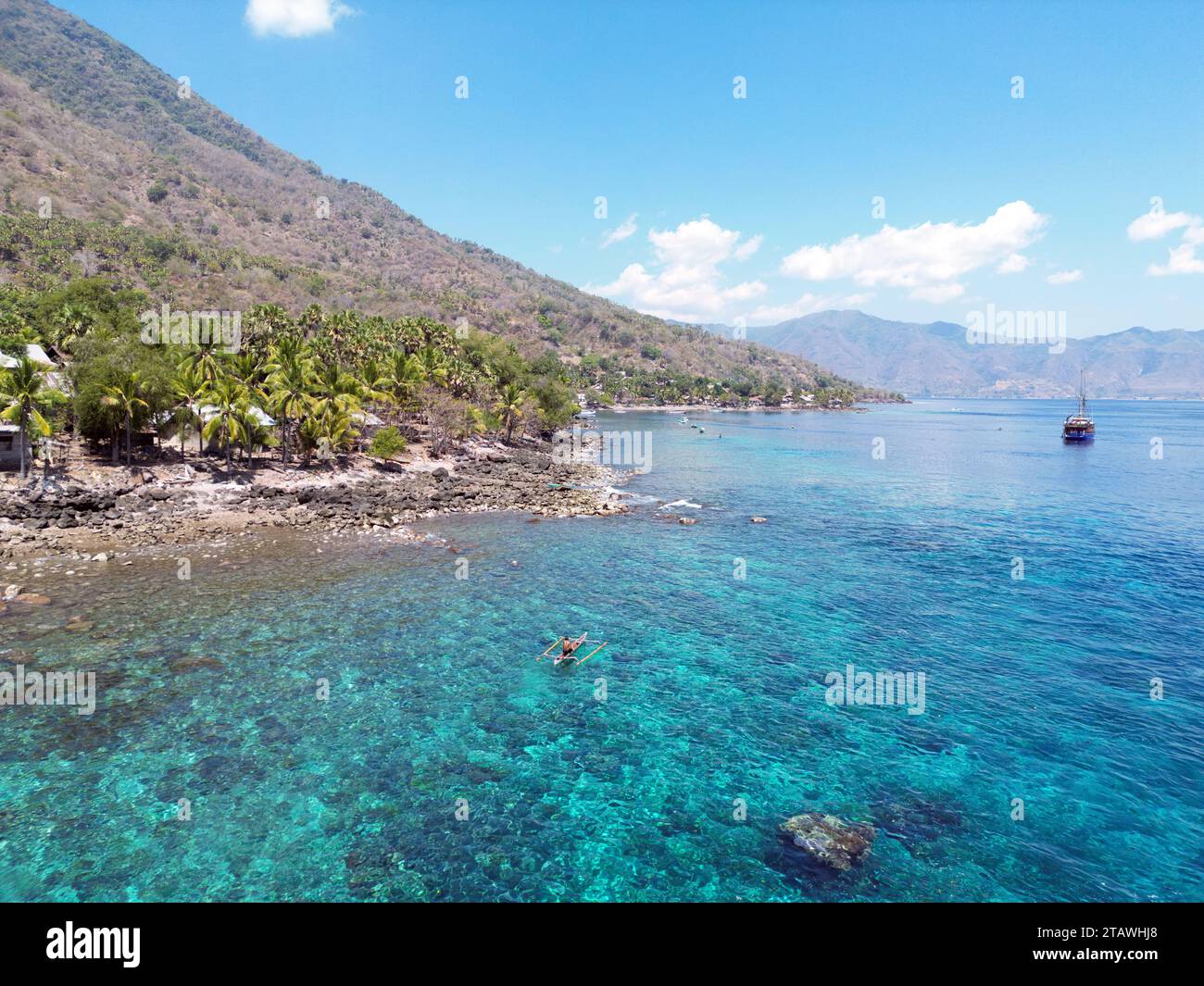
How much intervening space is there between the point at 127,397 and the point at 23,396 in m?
5.89

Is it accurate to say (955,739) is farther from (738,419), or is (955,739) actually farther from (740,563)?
(738,419)

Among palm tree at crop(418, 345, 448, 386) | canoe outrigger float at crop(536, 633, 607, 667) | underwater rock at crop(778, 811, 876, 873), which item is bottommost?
underwater rock at crop(778, 811, 876, 873)

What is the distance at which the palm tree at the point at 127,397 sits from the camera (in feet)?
147

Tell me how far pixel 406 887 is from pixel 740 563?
29.9 meters

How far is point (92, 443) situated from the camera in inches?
2007

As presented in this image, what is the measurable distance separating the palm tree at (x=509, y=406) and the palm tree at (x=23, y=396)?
4920 cm

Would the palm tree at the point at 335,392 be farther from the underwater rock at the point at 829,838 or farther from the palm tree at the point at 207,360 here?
the underwater rock at the point at 829,838

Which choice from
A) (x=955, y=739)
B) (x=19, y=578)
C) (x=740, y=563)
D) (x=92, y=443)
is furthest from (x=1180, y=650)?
(x=92, y=443)

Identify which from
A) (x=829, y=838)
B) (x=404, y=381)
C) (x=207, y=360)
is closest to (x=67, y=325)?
(x=207, y=360)

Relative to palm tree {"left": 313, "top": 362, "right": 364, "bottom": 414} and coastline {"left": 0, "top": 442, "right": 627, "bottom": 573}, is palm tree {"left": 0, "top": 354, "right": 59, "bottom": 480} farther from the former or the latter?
palm tree {"left": 313, "top": 362, "right": 364, "bottom": 414}

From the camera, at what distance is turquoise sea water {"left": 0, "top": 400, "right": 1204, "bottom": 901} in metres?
15.3

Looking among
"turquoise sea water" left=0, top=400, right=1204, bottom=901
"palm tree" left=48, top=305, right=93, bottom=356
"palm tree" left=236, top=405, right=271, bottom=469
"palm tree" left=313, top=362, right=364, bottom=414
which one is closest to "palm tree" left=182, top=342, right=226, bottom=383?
"palm tree" left=236, top=405, right=271, bottom=469

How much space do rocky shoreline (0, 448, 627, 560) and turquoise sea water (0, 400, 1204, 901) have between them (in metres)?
5.75

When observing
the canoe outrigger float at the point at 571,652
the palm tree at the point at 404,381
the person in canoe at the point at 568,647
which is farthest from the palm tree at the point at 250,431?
the person in canoe at the point at 568,647
